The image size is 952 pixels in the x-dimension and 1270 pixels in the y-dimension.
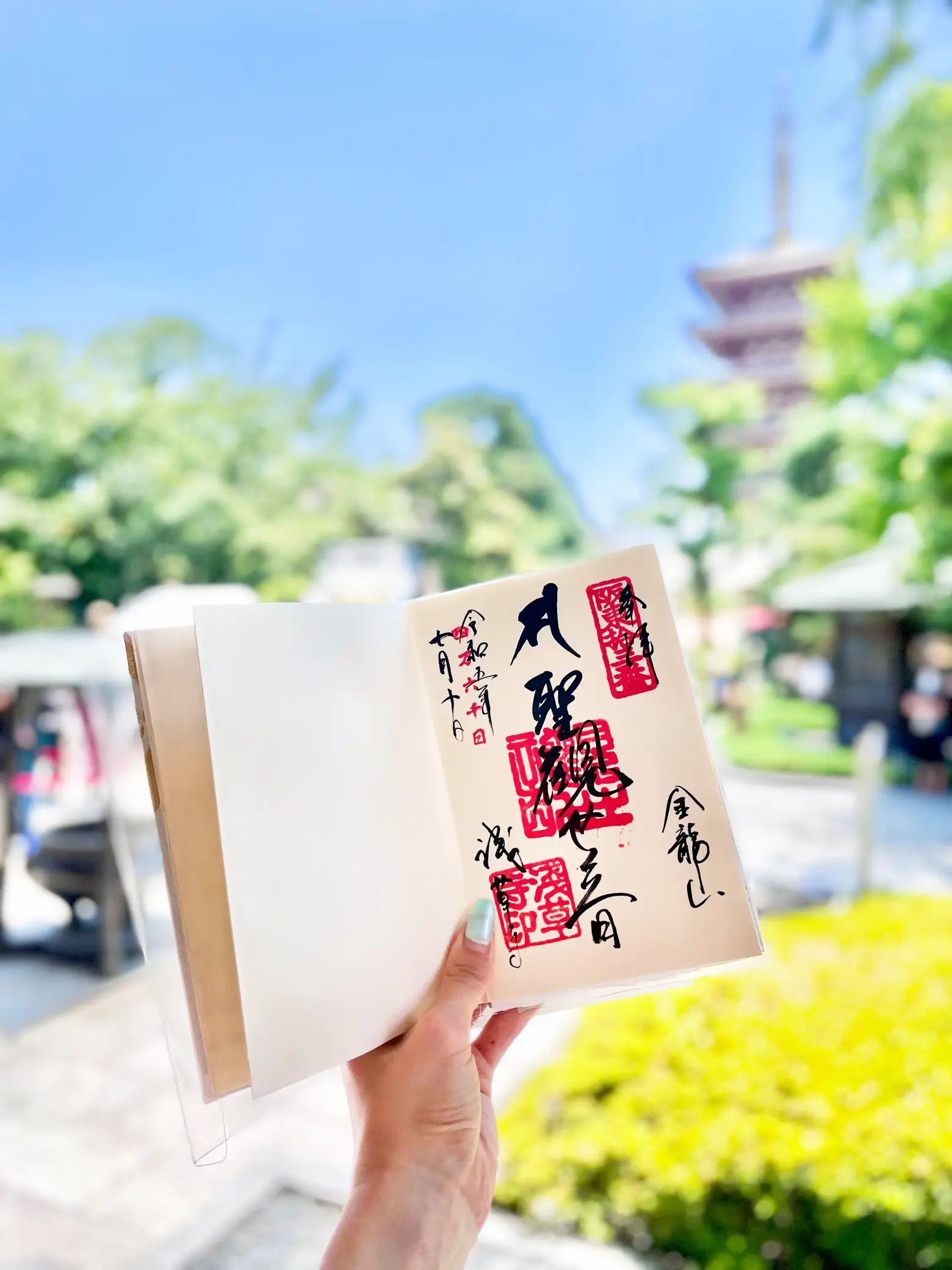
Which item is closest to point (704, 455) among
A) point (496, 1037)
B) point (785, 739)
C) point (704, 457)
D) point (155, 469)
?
point (704, 457)

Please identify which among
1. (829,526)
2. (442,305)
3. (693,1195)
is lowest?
(693,1195)

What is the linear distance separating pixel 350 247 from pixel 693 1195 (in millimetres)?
7324

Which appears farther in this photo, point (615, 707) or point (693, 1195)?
Result: point (693, 1195)

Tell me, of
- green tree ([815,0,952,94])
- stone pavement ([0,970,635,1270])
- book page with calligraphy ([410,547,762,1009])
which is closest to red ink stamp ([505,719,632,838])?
book page with calligraphy ([410,547,762,1009])

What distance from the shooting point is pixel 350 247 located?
7285mm

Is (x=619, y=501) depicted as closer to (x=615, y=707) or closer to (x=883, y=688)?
(x=883, y=688)

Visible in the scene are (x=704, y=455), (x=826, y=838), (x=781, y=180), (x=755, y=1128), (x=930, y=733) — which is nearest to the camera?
(x=755, y=1128)

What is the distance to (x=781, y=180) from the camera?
7578 millimetres

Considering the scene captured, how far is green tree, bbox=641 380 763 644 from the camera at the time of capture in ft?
22.2

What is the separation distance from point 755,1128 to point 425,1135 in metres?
0.84

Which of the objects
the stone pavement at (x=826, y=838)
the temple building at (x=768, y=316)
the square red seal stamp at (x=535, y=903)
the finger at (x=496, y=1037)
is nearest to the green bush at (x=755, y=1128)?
the finger at (x=496, y=1037)

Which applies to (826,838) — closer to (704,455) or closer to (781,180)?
(704,455)

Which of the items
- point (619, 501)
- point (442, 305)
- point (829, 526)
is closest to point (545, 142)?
point (442, 305)

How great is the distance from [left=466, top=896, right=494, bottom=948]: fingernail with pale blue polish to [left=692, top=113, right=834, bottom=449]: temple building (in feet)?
25.6
